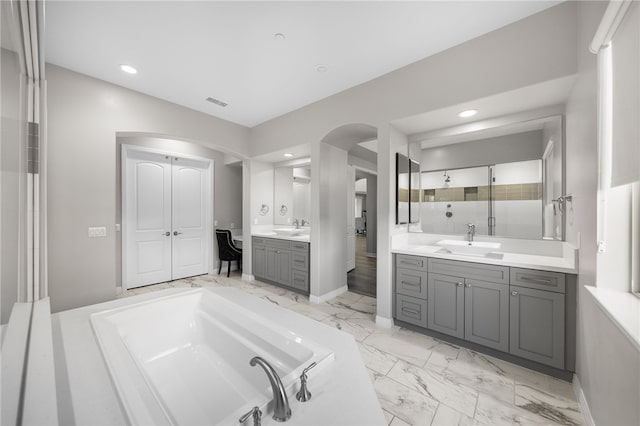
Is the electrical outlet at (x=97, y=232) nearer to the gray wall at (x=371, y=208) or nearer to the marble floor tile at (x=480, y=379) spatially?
the marble floor tile at (x=480, y=379)

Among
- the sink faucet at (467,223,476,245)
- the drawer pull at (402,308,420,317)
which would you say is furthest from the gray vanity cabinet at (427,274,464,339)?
the sink faucet at (467,223,476,245)

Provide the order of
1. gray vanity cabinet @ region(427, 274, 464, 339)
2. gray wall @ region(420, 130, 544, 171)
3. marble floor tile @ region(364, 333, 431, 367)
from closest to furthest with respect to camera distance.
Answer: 1. marble floor tile @ region(364, 333, 431, 367)
2. gray vanity cabinet @ region(427, 274, 464, 339)
3. gray wall @ region(420, 130, 544, 171)

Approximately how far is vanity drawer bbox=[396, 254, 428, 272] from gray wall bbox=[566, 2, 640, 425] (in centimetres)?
109

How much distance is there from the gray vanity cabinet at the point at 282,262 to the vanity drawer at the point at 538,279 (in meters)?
2.45

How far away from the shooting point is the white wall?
3400 millimetres

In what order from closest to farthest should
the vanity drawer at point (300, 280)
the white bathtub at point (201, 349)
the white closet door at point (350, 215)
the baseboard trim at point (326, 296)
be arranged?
the white bathtub at point (201, 349) → the baseboard trim at point (326, 296) → the vanity drawer at point (300, 280) → the white closet door at point (350, 215)

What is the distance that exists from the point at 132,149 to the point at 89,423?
4.25 meters

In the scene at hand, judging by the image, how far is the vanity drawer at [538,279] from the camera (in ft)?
5.91

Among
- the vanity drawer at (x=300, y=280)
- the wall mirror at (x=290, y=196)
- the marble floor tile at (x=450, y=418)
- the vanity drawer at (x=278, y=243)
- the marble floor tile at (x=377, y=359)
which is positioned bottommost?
the marble floor tile at (x=377, y=359)

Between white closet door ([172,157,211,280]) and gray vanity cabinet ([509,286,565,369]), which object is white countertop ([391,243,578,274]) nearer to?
gray vanity cabinet ([509,286,565,369])

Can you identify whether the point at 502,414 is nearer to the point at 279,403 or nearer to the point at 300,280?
the point at 279,403

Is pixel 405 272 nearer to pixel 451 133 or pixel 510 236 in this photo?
pixel 510 236

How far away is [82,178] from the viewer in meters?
2.61

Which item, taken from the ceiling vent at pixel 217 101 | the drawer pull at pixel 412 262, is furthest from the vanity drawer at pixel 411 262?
the ceiling vent at pixel 217 101
